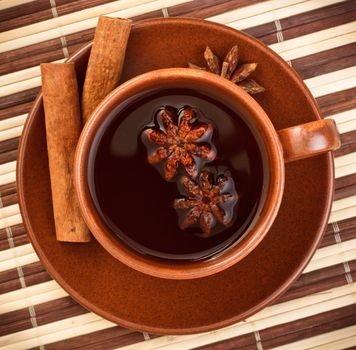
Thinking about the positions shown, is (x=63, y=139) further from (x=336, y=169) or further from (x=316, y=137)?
(x=336, y=169)

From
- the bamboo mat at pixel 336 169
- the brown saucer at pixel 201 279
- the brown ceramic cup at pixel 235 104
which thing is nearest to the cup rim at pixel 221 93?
the brown ceramic cup at pixel 235 104

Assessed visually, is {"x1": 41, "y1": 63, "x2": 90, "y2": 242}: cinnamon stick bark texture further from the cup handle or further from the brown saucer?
the cup handle

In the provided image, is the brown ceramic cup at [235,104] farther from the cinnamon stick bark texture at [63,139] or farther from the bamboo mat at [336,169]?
the bamboo mat at [336,169]

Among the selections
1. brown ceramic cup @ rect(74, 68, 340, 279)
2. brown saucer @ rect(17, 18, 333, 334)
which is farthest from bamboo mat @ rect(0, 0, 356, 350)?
brown ceramic cup @ rect(74, 68, 340, 279)

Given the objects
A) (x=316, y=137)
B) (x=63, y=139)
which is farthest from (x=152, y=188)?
(x=316, y=137)

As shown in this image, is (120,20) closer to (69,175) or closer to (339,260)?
(69,175)

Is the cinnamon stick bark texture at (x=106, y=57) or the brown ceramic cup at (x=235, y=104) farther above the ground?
the cinnamon stick bark texture at (x=106, y=57)

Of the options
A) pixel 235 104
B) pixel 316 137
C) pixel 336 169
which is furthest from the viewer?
pixel 336 169
